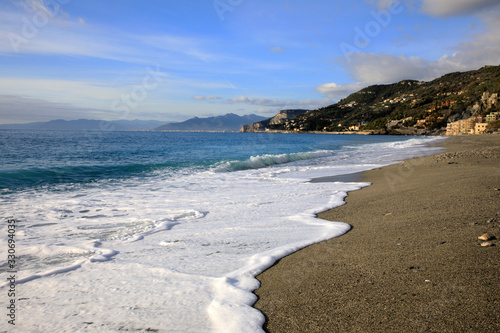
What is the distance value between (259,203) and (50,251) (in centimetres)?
439

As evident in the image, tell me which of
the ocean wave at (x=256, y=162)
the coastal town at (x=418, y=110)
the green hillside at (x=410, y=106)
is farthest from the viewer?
the green hillside at (x=410, y=106)

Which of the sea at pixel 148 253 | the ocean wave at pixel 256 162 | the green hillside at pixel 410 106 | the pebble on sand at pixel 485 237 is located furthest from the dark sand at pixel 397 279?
the green hillside at pixel 410 106

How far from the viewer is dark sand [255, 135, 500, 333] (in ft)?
7.27

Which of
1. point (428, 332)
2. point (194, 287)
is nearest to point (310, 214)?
point (194, 287)

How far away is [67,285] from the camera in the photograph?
3.16 m

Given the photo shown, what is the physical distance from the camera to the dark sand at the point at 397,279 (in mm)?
2215

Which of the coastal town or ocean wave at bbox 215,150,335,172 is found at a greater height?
the coastal town

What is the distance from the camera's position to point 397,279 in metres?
2.83

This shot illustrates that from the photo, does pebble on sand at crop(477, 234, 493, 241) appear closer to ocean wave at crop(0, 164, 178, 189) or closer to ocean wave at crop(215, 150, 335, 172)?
ocean wave at crop(0, 164, 178, 189)

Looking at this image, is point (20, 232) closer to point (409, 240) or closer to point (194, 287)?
point (194, 287)

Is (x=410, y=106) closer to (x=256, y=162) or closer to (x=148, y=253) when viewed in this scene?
(x=256, y=162)

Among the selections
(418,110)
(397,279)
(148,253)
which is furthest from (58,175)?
(418,110)

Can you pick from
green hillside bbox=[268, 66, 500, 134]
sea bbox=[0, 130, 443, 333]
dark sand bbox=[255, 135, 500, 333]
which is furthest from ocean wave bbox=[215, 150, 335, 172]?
green hillside bbox=[268, 66, 500, 134]

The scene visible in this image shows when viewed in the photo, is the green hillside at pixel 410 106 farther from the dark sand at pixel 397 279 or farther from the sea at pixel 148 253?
the sea at pixel 148 253
